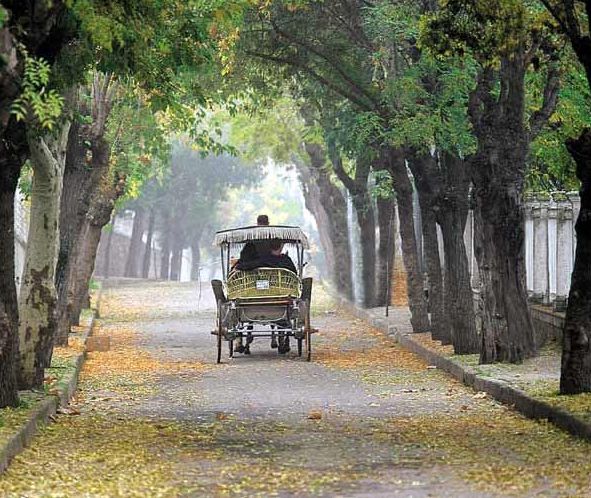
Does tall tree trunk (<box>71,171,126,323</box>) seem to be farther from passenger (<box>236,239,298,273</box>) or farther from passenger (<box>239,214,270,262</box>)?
passenger (<box>236,239,298,273</box>)

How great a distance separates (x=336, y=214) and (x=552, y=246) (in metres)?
18.8

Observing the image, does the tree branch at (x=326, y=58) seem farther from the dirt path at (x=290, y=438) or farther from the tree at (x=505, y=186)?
the dirt path at (x=290, y=438)

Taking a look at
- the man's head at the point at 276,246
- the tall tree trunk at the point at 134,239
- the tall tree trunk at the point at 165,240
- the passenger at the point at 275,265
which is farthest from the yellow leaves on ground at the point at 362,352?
the tall tree trunk at the point at 165,240

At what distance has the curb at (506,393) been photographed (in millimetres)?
12695

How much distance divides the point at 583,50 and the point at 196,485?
5.99 meters

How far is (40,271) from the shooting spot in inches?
634

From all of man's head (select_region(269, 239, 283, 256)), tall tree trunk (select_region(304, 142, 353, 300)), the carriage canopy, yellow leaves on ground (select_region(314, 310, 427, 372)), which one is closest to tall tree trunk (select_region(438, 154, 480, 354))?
yellow leaves on ground (select_region(314, 310, 427, 372))

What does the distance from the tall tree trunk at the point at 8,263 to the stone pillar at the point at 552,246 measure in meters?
11.1

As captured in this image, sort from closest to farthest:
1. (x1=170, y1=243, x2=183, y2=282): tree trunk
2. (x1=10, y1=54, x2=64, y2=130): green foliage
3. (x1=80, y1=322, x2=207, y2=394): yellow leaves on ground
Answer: (x1=10, y1=54, x2=64, y2=130): green foliage → (x1=80, y1=322, x2=207, y2=394): yellow leaves on ground → (x1=170, y1=243, x2=183, y2=282): tree trunk

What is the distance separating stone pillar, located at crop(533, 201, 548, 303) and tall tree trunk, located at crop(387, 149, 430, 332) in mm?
3128

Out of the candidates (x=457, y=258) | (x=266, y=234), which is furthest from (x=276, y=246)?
(x=457, y=258)

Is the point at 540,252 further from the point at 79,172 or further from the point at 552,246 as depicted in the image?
the point at 79,172

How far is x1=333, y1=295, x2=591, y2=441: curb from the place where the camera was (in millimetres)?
12695

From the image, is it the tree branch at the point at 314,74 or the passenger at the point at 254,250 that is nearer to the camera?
the passenger at the point at 254,250
